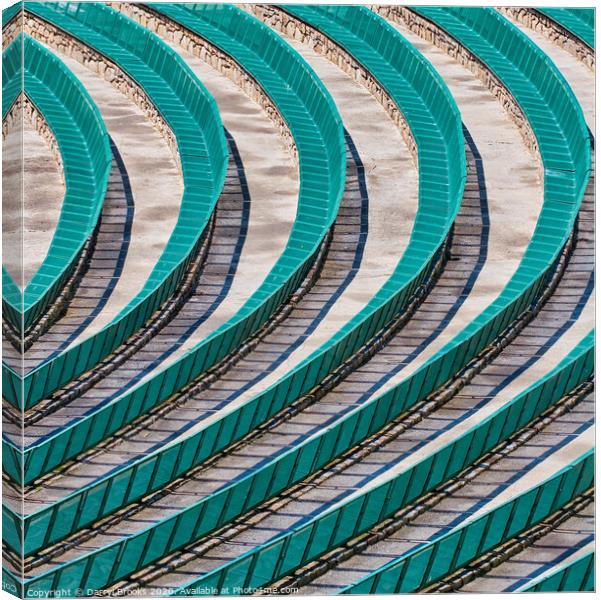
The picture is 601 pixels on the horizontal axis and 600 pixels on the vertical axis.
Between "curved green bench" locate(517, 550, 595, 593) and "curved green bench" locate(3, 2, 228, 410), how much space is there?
1278 cm

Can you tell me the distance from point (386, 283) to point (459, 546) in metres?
7.89

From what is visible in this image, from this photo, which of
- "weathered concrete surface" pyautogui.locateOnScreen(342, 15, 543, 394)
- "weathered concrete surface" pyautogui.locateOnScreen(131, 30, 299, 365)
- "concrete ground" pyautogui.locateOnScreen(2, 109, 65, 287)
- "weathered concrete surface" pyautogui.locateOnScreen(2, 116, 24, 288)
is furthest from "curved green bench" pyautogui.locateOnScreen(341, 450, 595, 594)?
"weathered concrete surface" pyautogui.locateOnScreen(2, 116, 24, 288)

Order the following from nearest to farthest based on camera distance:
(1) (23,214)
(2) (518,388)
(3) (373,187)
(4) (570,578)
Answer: (4) (570,578), (1) (23,214), (2) (518,388), (3) (373,187)

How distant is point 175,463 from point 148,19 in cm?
1821

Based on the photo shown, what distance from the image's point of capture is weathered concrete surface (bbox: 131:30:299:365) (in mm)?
63000

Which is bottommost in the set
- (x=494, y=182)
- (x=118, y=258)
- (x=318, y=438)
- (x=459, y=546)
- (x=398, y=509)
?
(x=459, y=546)

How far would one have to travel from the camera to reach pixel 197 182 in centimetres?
6619

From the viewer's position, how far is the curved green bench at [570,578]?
6072 cm

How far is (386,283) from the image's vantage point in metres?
63.6

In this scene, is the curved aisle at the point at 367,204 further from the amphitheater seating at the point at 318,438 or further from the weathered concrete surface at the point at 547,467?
the weathered concrete surface at the point at 547,467

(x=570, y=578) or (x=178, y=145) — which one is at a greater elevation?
(x=178, y=145)

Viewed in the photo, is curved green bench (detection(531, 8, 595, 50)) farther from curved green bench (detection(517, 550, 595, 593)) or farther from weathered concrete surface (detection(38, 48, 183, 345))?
curved green bench (detection(517, 550, 595, 593))

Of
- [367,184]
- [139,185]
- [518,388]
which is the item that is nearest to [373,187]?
[367,184]

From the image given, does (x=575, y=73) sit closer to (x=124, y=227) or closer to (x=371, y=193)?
(x=371, y=193)
